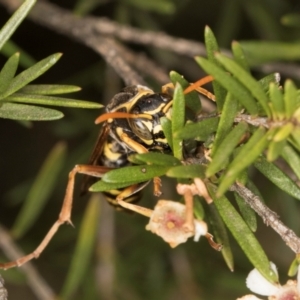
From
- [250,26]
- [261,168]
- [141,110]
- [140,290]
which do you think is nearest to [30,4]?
[141,110]

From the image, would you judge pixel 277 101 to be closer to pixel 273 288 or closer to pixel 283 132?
pixel 283 132

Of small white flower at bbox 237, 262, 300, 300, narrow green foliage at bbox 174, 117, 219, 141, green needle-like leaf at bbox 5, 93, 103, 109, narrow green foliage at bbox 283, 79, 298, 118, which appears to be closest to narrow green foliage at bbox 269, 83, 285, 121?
narrow green foliage at bbox 283, 79, 298, 118

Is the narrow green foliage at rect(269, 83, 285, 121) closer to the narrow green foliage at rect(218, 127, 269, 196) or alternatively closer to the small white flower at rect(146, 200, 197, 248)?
the narrow green foliage at rect(218, 127, 269, 196)

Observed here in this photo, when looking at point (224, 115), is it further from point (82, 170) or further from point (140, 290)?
point (140, 290)

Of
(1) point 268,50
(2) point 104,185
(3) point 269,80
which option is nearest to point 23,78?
(2) point 104,185

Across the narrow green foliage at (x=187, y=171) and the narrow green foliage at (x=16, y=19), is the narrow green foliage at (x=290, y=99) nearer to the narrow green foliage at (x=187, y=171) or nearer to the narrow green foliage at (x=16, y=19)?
the narrow green foliage at (x=187, y=171)

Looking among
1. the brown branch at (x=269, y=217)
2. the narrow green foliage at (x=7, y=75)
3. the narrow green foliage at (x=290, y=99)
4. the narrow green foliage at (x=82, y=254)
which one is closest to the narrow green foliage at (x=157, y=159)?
the brown branch at (x=269, y=217)
